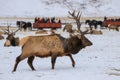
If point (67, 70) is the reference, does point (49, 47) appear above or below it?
above

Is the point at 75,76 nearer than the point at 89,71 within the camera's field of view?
Yes

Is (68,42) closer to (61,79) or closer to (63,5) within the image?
(61,79)

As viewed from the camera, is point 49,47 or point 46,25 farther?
point 46,25

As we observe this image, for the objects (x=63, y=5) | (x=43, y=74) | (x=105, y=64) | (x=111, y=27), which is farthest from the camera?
(x=63, y=5)

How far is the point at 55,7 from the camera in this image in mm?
104500

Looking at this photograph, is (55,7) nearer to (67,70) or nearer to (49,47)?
(49,47)

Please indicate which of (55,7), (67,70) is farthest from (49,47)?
(55,7)

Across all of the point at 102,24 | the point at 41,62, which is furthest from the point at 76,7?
the point at 41,62

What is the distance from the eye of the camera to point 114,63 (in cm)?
1186

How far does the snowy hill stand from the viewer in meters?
99.2

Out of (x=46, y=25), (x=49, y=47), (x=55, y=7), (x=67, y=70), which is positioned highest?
(x=49, y=47)

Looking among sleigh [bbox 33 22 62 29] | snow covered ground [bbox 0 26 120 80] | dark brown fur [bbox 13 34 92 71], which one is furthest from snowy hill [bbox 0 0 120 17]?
dark brown fur [bbox 13 34 92 71]

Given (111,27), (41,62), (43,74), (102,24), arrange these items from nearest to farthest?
(43,74) < (41,62) < (111,27) < (102,24)

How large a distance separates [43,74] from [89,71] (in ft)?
3.74
